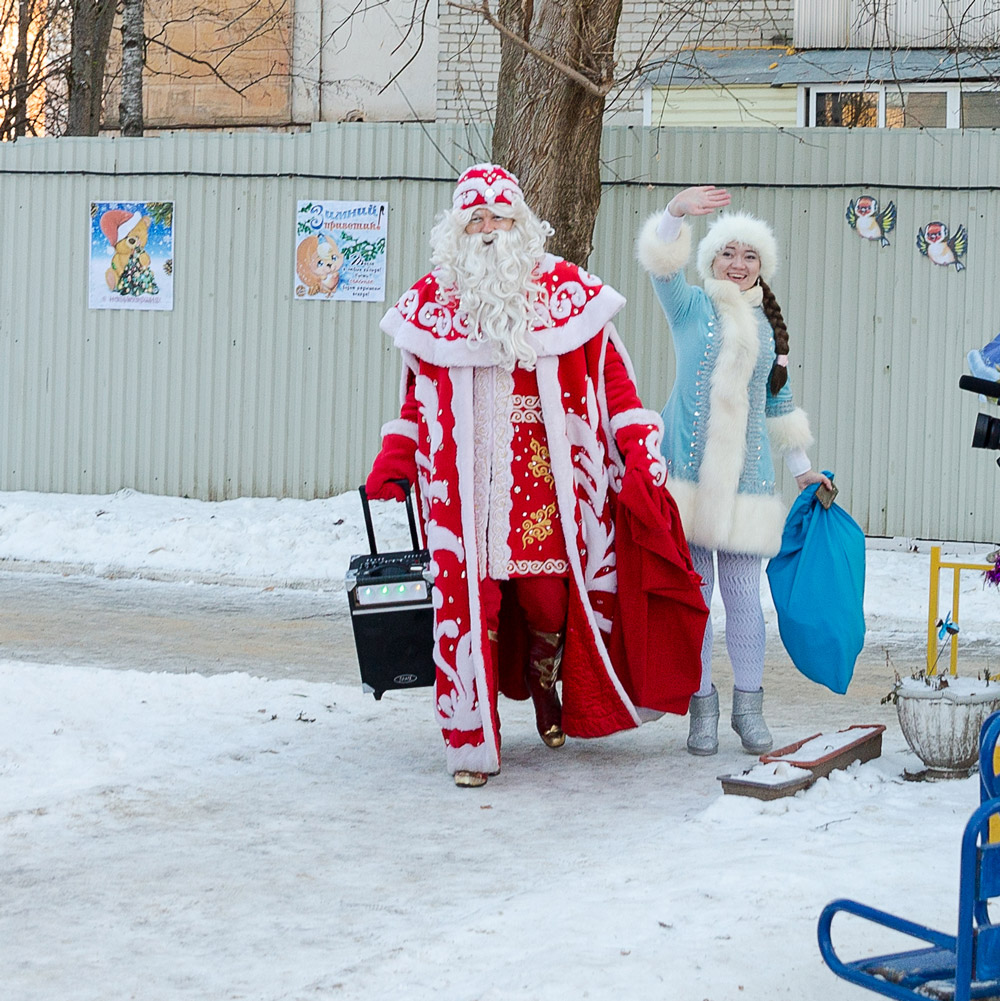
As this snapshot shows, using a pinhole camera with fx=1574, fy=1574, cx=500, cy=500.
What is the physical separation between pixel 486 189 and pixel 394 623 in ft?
4.88

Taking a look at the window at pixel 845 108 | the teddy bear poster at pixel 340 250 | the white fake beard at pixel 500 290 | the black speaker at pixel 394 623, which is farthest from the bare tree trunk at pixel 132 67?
the black speaker at pixel 394 623

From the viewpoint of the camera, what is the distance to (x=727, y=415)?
547 cm

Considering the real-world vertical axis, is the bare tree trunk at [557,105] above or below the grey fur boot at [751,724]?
above

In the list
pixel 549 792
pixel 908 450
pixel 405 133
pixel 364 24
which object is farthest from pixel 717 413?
pixel 364 24

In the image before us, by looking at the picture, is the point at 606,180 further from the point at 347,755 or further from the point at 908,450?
the point at 347,755

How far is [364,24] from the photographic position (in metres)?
20.8

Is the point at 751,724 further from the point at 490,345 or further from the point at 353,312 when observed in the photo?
the point at 353,312

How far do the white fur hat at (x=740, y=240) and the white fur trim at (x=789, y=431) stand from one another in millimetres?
510

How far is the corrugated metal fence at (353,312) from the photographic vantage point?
36.3 feet

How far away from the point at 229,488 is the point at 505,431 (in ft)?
24.0

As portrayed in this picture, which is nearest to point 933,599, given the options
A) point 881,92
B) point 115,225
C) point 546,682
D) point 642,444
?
point 642,444

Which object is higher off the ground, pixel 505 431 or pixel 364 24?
pixel 364 24

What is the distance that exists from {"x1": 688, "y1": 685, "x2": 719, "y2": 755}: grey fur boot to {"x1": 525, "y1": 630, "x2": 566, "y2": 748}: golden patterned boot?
0.48 meters

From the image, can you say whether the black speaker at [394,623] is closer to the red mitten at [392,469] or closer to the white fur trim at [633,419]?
the red mitten at [392,469]
